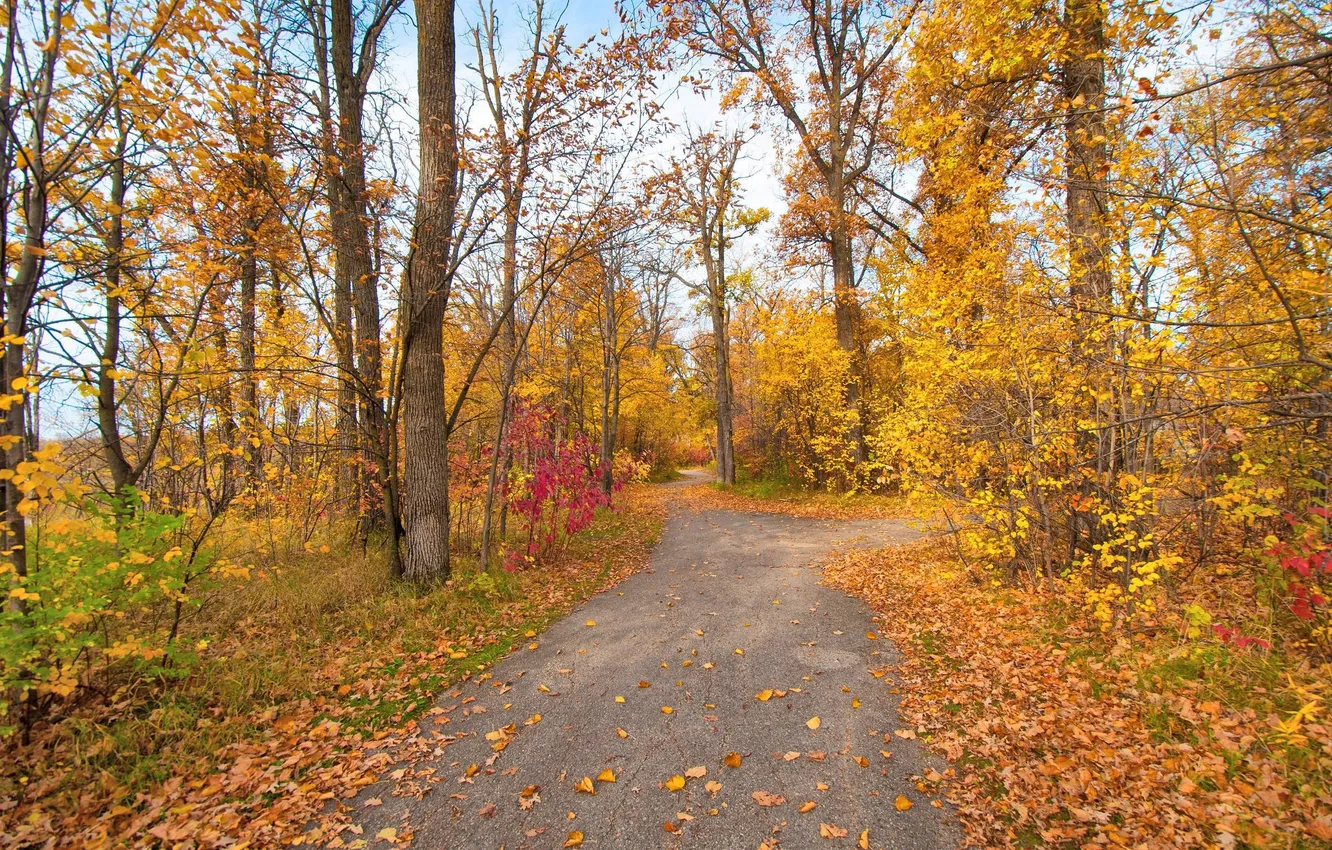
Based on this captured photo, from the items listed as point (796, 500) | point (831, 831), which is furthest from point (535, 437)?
point (796, 500)

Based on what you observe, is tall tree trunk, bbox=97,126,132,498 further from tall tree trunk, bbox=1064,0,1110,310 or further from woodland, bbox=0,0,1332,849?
tall tree trunk, bbox=1064,0,1110,310

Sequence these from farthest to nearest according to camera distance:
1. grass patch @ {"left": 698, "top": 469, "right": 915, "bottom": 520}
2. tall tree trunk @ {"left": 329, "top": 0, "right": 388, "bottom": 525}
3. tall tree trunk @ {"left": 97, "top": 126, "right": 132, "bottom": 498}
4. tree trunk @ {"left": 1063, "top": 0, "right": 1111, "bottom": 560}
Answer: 1. grass patch @ {"left": 698, "top": 469, "right": 915, "bottom": 520}
2. tall tree trunk @ {"left": 329, "top": 0, "right": 388, "bottom": 525}
3. tree trunk @ {"left": 1063, "top": 0, "right": 1111, "bottom": 560}
4. tall tree trunk @ {"left": 97, "top": 126, "right": 132, "bottom": 498}

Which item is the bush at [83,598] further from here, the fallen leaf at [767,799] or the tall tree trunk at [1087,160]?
the tall tree trunk at [1087,160]

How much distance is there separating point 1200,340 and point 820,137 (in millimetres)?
13543

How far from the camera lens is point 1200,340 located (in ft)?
12.4

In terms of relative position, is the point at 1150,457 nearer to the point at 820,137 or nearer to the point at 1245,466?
the point at 1245,466

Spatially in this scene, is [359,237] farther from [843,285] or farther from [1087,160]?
[843,285]

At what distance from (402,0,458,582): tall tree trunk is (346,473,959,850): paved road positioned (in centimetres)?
206

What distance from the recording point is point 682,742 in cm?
350

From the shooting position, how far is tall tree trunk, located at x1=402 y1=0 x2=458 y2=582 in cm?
611

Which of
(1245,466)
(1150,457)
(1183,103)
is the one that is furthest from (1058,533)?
(1183,103)

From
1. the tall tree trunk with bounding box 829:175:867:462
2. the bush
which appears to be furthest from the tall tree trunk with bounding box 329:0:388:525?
the tall tree trunk with bounding box 829:175:867:462

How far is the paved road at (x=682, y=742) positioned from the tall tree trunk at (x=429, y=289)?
2060 millimetres

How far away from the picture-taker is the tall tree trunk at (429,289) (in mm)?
6109
